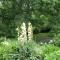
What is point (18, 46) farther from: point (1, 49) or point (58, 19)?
point (58, 19)

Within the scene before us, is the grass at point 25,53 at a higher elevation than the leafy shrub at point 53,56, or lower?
Result: higher

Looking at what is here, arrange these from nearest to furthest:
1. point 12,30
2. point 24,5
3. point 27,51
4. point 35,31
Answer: point 27,51
point 24,5
point 12,30
point 35,31

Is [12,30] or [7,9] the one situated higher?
[7,9]

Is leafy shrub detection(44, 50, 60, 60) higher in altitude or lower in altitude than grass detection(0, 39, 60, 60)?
lower

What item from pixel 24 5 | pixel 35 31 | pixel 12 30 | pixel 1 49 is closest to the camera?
→ pixel 1 49

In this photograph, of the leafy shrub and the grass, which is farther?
the leafy shrub

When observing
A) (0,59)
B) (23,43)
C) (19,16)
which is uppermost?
(19,16)

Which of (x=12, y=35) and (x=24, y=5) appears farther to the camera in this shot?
(x=12, y=35)

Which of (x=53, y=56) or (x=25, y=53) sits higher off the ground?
(x=25, y=53)

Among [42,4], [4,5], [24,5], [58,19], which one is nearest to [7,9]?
[4,5]

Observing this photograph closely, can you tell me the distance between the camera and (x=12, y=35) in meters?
16.8

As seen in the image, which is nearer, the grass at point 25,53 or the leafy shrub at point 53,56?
the grass at point 25,53

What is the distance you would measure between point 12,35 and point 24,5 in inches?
110

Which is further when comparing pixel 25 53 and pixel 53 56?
pixel 53 56
